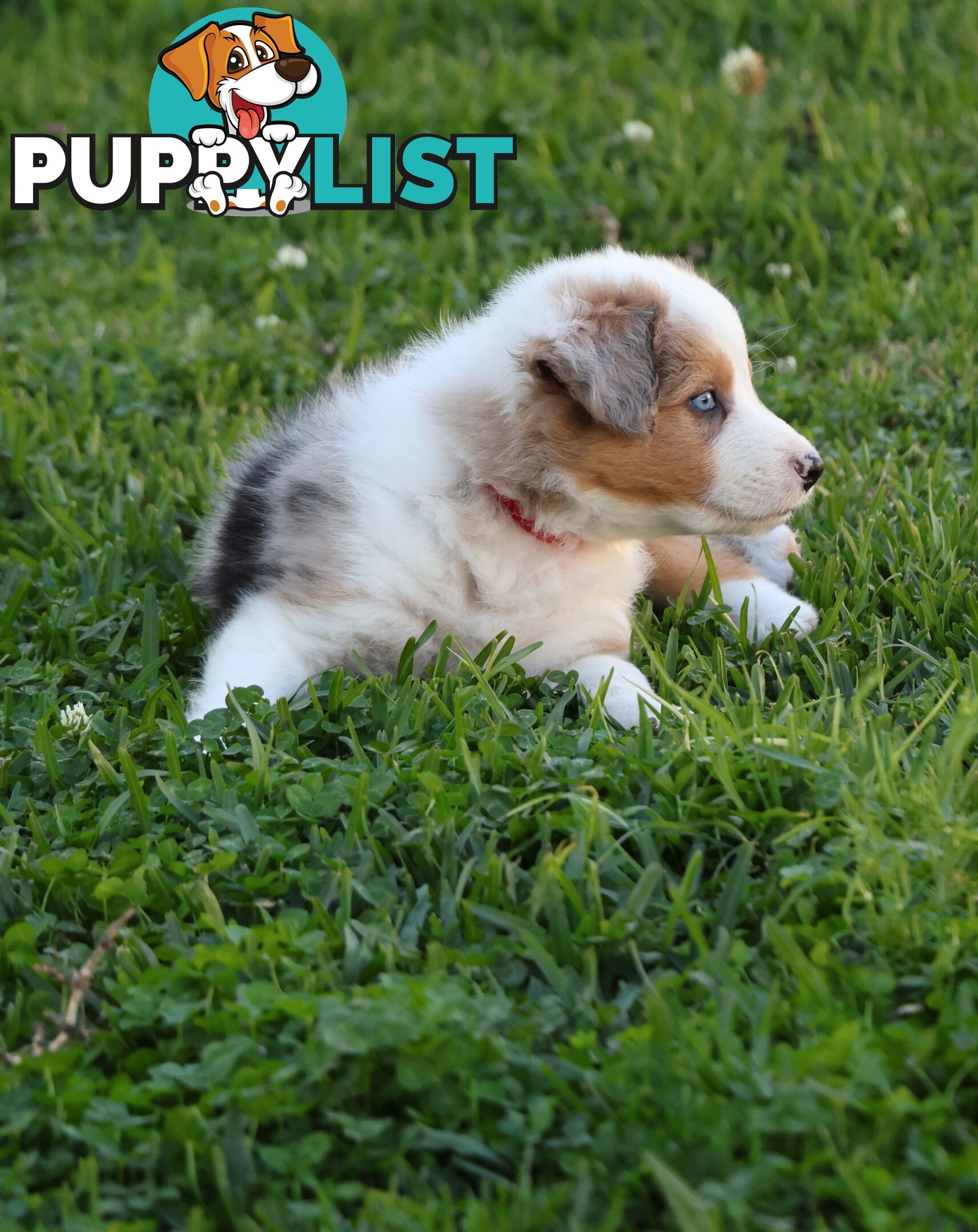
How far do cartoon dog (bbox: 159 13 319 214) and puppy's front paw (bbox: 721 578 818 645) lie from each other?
342 centimetres

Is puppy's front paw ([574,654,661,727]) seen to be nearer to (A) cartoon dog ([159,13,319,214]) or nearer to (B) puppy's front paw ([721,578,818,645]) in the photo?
(B) puppy's front paw ([721,578,818,645])

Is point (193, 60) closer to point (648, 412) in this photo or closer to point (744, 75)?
point (744, 75)

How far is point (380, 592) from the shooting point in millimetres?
3309

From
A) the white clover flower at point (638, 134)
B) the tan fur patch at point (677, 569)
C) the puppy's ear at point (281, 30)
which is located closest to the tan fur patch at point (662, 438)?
the tan fur patch at point (677, 569)

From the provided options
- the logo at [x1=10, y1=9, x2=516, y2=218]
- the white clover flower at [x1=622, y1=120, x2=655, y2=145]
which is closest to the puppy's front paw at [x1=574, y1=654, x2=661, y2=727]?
the logo at [x1=10, y1=9, x2=516, y2=218]

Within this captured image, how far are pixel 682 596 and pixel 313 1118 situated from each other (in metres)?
2.01

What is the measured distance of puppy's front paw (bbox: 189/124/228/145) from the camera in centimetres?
620

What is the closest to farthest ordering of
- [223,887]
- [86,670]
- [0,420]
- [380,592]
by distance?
[223,887] < [380,592] < [86,670] < [0,420]

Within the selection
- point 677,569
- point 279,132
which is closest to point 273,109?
point 279,132

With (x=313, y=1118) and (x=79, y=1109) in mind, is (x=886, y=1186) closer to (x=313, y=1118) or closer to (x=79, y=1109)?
(x=313, y=1118)

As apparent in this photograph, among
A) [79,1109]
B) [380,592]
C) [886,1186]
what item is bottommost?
[79,1109]

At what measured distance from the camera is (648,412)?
3.15m

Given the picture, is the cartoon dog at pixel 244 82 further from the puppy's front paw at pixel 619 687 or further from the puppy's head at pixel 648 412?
the puppy's front paw at pixel 619 687

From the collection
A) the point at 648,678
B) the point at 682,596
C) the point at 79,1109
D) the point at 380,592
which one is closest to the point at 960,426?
the point at 682,596
